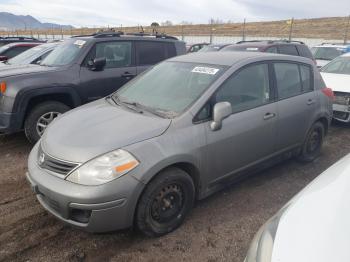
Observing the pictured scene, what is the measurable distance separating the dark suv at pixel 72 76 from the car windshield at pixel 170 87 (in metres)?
1.76

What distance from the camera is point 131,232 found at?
10.3 feet

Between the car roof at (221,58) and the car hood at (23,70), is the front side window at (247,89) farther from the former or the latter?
the car hood at (23,70)

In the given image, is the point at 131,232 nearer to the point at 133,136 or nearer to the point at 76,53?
the point at 133,136

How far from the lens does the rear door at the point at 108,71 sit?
18.7ft

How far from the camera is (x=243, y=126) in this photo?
3.53 metres

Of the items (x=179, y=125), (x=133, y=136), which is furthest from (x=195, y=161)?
(x=133, y=136)

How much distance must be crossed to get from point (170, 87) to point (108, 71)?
A: 2668mm

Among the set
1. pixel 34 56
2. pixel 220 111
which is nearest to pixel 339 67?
pixel 220 111

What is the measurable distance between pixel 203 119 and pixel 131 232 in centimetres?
131

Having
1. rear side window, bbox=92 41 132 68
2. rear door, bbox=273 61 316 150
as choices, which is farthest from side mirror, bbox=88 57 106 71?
rear door, bbox=273 61 316 150

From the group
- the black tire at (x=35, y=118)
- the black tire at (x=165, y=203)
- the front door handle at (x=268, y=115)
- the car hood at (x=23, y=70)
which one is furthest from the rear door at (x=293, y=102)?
the car hood at (x=23, y=70)

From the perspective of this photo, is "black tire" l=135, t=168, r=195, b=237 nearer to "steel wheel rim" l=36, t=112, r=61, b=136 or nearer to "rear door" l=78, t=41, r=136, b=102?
"steel wheel rim" l=36, t=112, r=61, b=136

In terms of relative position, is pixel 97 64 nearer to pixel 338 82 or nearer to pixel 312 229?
pixel 312 229

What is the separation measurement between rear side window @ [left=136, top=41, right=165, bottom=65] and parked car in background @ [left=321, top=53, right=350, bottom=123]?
3.64 metres
